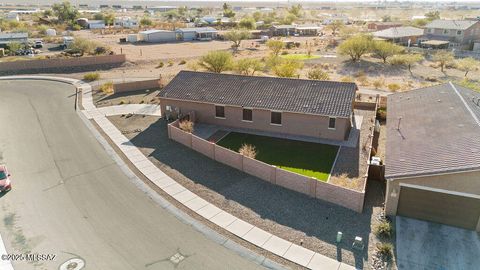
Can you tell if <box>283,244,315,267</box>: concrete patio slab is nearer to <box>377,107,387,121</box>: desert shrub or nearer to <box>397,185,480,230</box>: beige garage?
<box>397,185,480,230</box>: beige garage

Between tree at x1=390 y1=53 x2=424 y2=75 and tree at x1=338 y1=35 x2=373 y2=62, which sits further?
tree at x1=338 y1=35 x2=373 y2=62

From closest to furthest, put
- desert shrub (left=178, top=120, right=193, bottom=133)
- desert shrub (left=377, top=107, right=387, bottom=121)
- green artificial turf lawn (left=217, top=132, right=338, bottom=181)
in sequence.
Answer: green artificial turf lawn (left=217, top=132, right=338, bottom=181)
desert shrub (left=178, top=120, right=193, bottom=133)
desert shrub (left=377, top=107, right=387, bottom=121)

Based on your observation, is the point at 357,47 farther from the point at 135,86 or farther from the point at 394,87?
the point at 135,86

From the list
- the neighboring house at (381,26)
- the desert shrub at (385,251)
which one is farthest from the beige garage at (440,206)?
the neighboring house at (381,26)

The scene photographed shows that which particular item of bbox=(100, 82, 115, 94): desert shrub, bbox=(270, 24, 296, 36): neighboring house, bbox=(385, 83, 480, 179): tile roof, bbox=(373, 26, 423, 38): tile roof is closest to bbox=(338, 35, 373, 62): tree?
bbox=(373, 26, 423, 38): tile roof

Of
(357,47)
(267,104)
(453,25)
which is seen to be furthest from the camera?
(453,25)

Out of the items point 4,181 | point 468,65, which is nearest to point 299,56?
point 468,65

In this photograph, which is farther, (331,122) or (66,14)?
(66,14)
